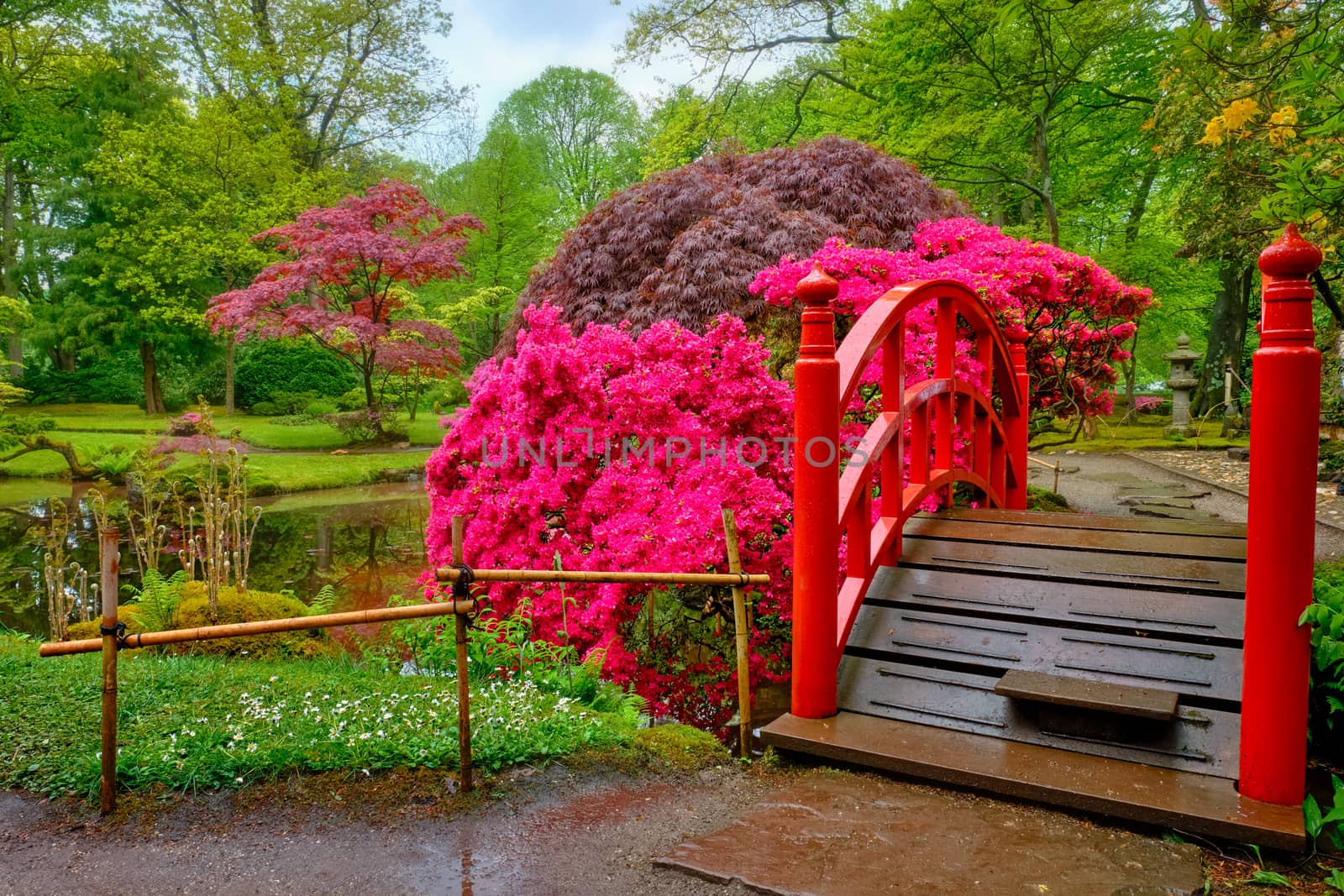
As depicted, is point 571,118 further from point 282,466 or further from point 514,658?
point 514,658

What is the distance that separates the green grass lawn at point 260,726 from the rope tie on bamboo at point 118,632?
0.43 m

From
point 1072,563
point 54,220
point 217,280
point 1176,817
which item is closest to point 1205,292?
point 1072,563

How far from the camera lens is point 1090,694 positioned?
2.37 metres

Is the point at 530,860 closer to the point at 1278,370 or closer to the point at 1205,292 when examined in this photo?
the point at 1278,370

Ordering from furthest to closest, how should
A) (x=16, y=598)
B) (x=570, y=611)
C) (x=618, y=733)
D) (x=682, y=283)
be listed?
1. (x=682, y=283)
2. (x=16, y=598)
3. (x=570, y=611)
4. (x=618, y=733)

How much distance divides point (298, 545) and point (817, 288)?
26.9 feet

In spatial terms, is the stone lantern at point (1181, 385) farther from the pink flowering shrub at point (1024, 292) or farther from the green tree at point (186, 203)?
the green tree at point (186, 203)

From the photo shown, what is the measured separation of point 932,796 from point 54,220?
27949 mm

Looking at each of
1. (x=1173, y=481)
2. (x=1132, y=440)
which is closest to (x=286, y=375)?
(x=1132, y=440)

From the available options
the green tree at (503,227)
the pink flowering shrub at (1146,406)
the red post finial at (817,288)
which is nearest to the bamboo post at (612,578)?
the red post finial at (817,288)

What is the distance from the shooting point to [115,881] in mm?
2020

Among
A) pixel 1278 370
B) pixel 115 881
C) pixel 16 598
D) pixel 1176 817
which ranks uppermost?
pixel 1278 370

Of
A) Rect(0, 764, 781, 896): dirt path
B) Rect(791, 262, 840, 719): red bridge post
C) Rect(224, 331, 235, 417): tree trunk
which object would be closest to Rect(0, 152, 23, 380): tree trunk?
Rect(224, 331, 235, 417): tree trunk

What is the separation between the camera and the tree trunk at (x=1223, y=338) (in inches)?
611
